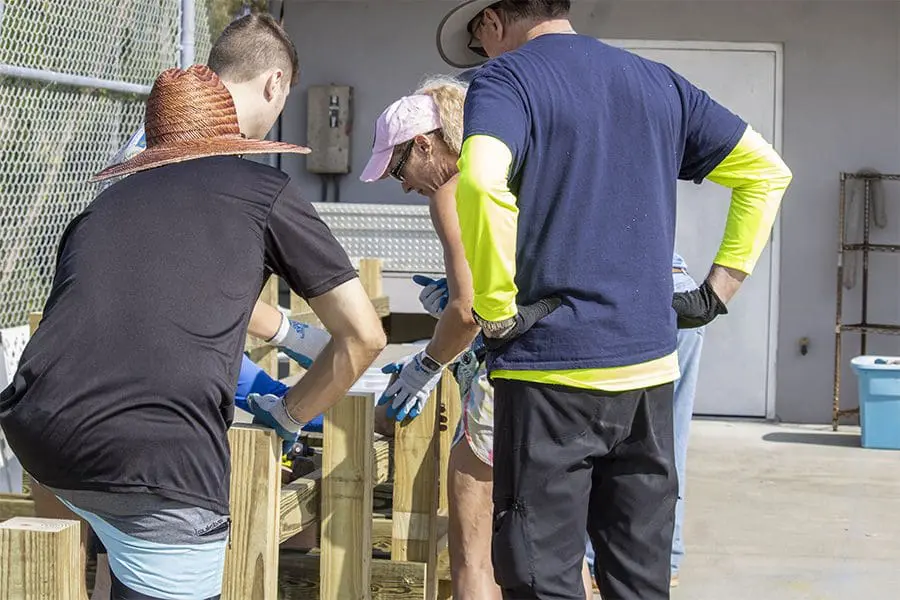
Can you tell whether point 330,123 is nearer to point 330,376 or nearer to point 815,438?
point 815,438

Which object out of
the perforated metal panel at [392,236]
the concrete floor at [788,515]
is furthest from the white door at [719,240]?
the perforated metal panel at [392,236]

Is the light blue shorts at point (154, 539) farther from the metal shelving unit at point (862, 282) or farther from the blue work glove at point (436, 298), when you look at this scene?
the metal shelving unit at point (862, 282)

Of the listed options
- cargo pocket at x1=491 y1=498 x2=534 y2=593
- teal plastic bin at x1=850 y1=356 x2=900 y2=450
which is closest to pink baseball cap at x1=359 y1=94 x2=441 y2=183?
cargo pocket at x1=491 y1=498 x2=534 y2=593

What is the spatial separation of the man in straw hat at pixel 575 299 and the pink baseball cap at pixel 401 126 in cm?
77

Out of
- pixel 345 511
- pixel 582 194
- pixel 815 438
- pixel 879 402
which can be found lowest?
pixel 815 438

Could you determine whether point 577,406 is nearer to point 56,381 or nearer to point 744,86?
point 56,381

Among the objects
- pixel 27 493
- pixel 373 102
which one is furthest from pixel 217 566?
pixel 373 102

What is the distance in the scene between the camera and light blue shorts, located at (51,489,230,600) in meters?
2.29

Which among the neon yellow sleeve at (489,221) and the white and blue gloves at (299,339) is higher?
the neon yellow sleeve at (489,221)

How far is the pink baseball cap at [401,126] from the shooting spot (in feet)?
11.9

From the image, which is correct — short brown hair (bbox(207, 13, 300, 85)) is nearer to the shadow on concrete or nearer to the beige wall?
the beige wall

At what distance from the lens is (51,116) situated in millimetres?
5594

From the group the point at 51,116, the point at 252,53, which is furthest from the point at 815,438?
the point at 252,53

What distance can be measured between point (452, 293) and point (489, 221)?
824mm
